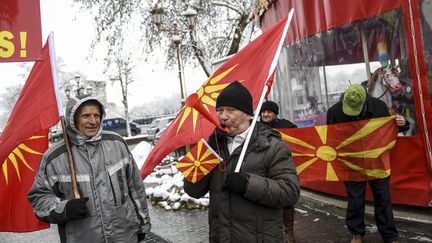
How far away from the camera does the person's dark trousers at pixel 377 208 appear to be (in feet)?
14.6

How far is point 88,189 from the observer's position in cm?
289

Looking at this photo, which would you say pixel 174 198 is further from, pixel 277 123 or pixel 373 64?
pixel 373 64

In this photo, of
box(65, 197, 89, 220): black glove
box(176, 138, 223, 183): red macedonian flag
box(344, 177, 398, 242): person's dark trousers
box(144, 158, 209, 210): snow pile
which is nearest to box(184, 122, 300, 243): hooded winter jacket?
box(176, 138, 223, 183): red macedonian flag

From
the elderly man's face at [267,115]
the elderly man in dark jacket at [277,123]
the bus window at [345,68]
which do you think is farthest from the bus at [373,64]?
the elderly man's face at [267,115]

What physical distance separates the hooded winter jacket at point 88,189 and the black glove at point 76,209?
7 centimetres

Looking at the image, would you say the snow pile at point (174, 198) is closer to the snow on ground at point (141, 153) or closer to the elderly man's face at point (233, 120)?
the elderly man's face at point (233, 120)

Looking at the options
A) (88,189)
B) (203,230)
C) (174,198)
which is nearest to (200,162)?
(88,189)

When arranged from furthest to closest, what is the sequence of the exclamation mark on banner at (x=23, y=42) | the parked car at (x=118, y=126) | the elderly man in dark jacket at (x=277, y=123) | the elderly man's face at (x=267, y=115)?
the parked car at (x=118, y=126)
the elderly man's face at (x=267, y=115)
the elderly man in dark jacket at (x=277, y=123)
the exclamation mark on banner at (x=23, y=42)

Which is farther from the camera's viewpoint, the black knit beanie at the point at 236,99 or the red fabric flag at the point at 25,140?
the red fabric flag at the point at 25,140

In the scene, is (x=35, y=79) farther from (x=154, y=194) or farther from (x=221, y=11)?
(x=221, y=11)

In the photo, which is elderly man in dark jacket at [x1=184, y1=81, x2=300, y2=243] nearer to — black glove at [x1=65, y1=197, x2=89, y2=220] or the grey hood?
black glove at [x1=65, y1=197, x2=89, y2=220]

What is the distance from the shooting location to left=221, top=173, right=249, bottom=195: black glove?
8.14 ft

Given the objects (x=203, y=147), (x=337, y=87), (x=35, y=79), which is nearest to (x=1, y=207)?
(x=35, y=79)

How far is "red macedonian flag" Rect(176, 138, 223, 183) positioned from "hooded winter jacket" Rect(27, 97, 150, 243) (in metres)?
0.53
